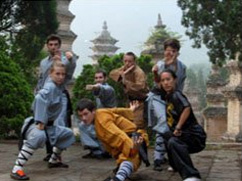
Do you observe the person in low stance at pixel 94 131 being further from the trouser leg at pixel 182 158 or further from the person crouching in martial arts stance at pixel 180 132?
the trouser leg at pixel 182 158

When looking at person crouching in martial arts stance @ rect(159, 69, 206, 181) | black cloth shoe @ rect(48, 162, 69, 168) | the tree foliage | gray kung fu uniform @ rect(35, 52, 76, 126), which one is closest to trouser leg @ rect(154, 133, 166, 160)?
person crouching in martial arts stance @ rect(159, 69, 206, 181)

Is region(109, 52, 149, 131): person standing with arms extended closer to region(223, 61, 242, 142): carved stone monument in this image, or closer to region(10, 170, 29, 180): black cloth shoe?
region(10, 170, 29, 180): black cloth shoe

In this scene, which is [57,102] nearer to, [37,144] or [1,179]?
[37,144]

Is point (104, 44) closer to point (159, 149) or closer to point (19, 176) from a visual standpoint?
point (159, 149)

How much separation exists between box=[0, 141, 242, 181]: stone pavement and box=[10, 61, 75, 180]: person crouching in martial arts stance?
0.19 metres

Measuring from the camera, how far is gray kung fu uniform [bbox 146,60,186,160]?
4.86 metres

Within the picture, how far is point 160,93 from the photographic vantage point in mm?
4965

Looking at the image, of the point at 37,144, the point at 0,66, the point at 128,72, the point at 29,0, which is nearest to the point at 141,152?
the point at 37,144

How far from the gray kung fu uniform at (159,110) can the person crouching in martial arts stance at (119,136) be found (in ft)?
0.97

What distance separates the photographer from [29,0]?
275 centimetres

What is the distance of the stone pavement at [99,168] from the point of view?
4840 mm

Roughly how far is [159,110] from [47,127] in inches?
49.5

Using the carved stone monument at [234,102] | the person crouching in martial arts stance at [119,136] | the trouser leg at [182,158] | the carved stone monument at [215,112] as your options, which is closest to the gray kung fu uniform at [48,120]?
the person crouching in martial arts stance at [119,136]

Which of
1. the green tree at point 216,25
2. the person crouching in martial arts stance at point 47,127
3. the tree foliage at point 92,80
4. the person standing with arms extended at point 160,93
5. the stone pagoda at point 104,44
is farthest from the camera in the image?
the stone pagoda at point 104,44
